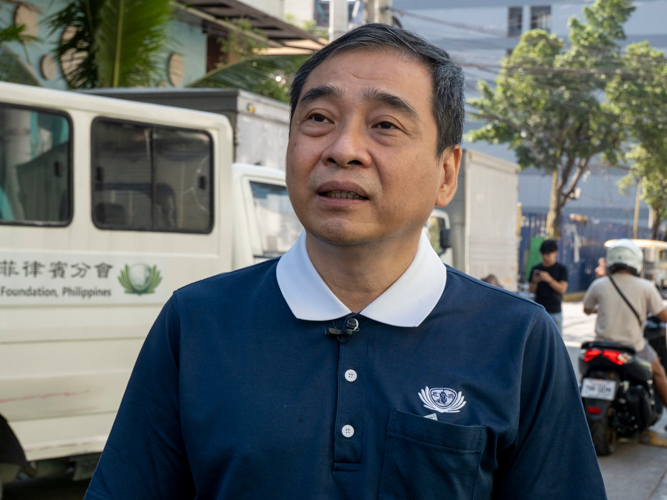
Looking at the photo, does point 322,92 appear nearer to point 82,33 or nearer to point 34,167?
point 34,167

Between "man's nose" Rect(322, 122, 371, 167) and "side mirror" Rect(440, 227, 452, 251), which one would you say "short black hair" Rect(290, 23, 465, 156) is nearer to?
"man's nose" Rect(322, 122, 371, 167)

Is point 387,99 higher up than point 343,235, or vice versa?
point 387,99

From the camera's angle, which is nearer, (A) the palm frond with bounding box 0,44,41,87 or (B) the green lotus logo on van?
(B) the green lotus logo on van

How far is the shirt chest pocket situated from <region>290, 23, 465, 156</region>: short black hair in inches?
20.5

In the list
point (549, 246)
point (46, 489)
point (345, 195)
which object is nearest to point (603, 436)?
point (549, 246)

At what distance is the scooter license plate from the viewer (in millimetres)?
6449

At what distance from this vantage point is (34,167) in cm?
455

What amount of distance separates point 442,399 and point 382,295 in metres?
0.22

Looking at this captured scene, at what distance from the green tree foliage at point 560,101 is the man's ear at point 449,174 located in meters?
24.5

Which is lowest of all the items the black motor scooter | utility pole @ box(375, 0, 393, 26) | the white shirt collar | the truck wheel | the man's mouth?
the truck wheel

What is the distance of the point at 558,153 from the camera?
2698cm

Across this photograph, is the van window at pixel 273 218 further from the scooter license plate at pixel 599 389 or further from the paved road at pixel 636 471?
the paved road at pixel 636 471

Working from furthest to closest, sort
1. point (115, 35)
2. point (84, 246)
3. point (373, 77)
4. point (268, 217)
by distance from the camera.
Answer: point (115, 35) < point (268, 217) < point (84, 246) < point (373, 77)

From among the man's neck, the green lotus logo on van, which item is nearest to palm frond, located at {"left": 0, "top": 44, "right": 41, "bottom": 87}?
the green lotus logo on van
